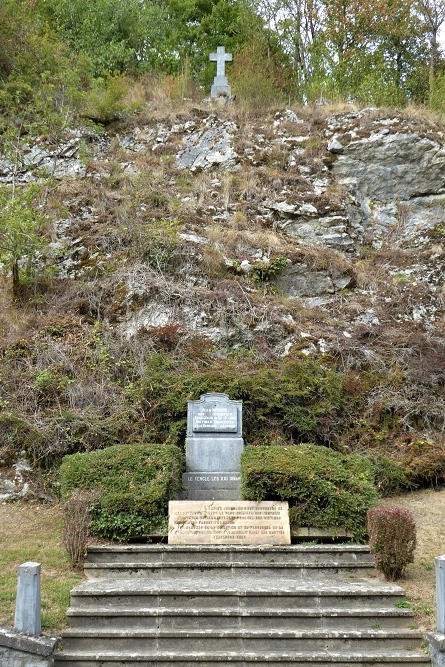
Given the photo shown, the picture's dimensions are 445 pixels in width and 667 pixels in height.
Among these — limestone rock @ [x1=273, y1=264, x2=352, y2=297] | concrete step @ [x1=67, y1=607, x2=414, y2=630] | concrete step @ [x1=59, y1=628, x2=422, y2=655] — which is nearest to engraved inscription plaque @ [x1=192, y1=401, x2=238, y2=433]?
concrete step @ [x1=67, y1=607, x2=414, y2=630]

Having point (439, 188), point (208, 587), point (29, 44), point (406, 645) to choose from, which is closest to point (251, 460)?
point (208, 587)

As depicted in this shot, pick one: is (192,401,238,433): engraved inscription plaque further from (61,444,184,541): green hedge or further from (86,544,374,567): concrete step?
(86,544,374,567): concrete step

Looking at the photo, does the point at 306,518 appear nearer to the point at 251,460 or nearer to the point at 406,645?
the point at 251,460

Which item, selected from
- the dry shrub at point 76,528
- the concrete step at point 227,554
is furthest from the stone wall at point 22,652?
the concrete step at point 227,554

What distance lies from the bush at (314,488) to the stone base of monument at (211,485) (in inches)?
35.4

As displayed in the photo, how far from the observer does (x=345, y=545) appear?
8.63m

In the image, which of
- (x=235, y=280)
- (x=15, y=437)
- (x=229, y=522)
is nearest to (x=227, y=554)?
(x=229, y=522)

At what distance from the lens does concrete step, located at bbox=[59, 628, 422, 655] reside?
6.42m

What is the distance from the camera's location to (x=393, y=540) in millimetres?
7664

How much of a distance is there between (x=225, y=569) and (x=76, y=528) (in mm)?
1958

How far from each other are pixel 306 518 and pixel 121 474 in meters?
2.73

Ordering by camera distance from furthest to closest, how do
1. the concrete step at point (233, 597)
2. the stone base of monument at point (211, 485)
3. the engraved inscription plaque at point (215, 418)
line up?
the engraved inscription plaque at point (215, 418), the stone base of monument at point (211, 485), the concrete step at point (233, 597)

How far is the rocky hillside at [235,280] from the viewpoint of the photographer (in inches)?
468

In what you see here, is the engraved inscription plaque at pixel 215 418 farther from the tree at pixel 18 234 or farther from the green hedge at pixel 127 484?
the tree at pixel 18 234
